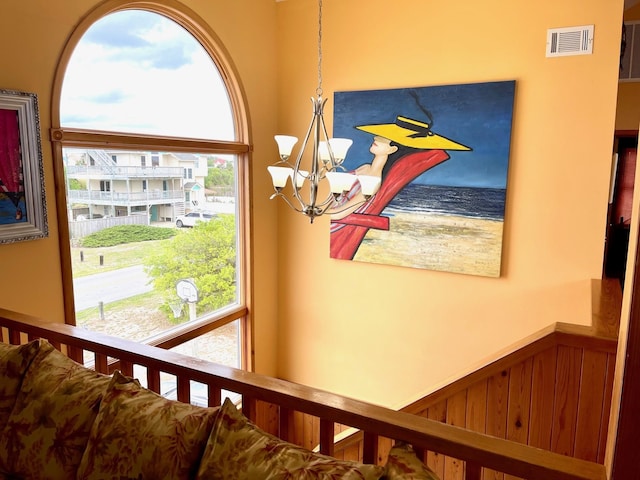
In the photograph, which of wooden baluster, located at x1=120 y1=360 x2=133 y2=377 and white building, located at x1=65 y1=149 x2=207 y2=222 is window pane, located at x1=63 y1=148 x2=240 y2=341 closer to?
white building, located at x1=65 y1=149 x2=207 y2=222

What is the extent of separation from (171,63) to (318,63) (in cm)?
122

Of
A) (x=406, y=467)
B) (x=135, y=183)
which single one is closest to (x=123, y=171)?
(x=135, y=183)

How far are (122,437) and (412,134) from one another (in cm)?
290

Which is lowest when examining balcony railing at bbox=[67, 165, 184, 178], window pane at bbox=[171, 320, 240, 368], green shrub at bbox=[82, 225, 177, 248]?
window pane at bbox=[171, 320, 240, 368]

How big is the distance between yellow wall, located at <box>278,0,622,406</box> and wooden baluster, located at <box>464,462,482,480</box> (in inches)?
58.3

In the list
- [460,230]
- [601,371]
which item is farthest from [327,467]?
[460,230]

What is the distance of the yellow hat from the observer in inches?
136

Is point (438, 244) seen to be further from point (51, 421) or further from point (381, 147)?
point (51, 421)

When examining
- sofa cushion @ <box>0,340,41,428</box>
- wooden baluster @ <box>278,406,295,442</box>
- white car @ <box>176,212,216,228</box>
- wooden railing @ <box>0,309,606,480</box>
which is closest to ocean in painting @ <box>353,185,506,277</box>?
white car @ <box>176,212,216,228</box>

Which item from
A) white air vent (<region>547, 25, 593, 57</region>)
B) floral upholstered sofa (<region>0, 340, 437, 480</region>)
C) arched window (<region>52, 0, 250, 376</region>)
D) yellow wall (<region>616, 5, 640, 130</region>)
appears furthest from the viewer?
yellow wall (<region>616, 5, 640, 130</region>)

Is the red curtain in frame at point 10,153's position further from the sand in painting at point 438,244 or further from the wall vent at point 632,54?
the wall vent at point 632,54

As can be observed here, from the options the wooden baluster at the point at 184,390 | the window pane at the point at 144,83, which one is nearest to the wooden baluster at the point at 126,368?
the wooden baluster at the point at 184,390

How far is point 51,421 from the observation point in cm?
154

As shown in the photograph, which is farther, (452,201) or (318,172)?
(452,201)
